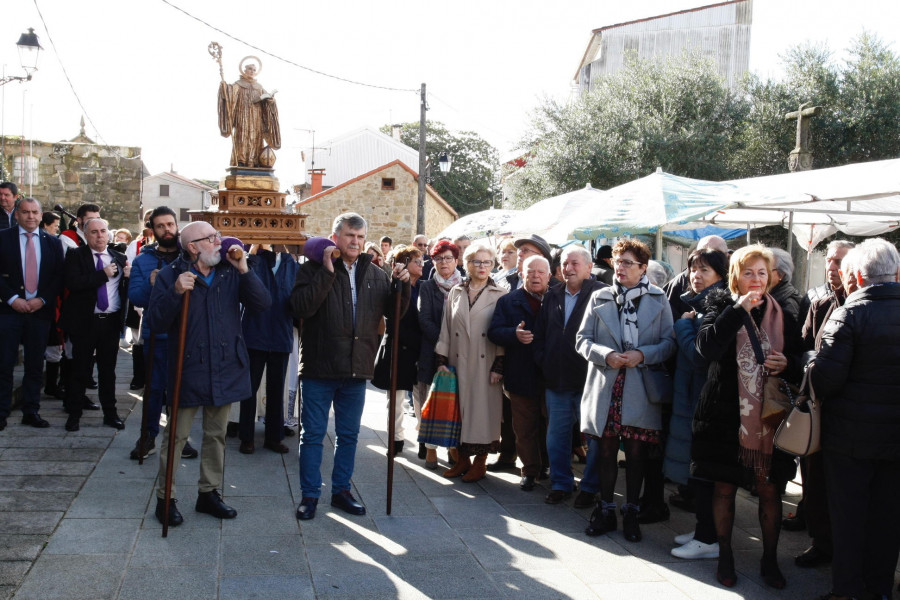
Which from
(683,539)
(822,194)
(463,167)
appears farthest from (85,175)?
(463,167)

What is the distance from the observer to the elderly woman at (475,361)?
6.21 metres

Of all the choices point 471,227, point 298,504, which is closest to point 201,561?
point 298,504

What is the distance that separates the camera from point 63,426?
732 centimetres

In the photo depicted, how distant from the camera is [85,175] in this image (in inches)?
755

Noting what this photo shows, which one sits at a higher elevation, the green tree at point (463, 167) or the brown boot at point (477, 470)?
the green tree at point (463, 167)

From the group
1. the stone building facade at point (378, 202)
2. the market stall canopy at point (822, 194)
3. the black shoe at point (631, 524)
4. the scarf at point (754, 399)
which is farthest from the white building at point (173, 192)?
the scarf at point (754, 399)

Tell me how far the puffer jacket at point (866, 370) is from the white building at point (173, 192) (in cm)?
6723

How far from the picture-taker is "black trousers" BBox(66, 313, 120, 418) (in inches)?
281

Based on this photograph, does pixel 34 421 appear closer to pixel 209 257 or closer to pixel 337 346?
pixel 209 257

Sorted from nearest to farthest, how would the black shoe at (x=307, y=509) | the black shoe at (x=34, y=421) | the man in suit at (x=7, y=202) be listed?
the black shoe at (x=307, y=509), the black shoe at (x=34, y=421), the man in suit at (x=7, y=202)

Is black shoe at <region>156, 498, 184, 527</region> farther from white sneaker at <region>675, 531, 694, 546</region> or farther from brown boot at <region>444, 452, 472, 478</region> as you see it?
white sneaker at <region>675, 531, 694, 546</region>

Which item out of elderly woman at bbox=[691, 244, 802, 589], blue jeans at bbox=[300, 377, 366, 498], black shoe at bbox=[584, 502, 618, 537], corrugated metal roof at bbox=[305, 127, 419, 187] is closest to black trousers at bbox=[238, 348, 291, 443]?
blue jeans at bbox=[300, 377, 366, 498]

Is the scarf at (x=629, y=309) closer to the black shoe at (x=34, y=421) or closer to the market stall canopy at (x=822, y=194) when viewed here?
the market stall canopy at (x=822, y=194)

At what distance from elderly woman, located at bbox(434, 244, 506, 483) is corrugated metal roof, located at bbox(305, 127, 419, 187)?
1563 inches
